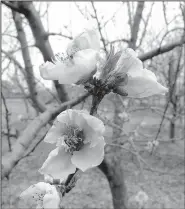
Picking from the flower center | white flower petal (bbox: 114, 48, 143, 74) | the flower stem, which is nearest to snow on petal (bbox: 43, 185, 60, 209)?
the flower center

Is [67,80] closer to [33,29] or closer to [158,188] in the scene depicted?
[33,29]

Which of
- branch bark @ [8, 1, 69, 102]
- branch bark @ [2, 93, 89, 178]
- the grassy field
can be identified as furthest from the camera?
the grassy field

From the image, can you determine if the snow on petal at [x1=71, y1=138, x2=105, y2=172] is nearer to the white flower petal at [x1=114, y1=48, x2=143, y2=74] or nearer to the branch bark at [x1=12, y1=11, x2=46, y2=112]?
the white flower petal at [x1=114, y1=48, x2=143, y2=74]

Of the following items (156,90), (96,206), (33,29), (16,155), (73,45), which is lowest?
(96,206)

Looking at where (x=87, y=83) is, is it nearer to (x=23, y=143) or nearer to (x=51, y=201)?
(x=51, y=201)

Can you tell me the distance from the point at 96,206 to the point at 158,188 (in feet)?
5.06

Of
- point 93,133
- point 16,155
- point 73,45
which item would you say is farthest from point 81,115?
point 16,155

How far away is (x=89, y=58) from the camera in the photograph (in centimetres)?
60

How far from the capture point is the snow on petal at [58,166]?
63 centimetres

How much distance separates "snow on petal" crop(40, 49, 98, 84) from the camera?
1.98 ft

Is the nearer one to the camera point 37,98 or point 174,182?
point 37,98

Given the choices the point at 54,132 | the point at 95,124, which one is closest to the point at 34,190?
the point at 54,132

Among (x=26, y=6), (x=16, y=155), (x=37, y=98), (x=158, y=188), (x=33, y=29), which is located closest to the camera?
(x=16, y=155)

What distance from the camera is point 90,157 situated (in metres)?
0.63
